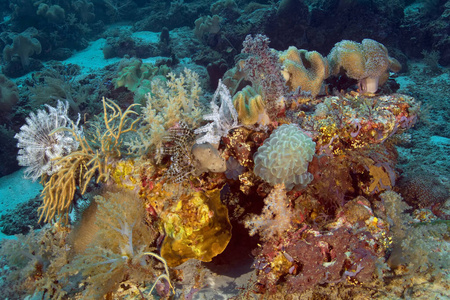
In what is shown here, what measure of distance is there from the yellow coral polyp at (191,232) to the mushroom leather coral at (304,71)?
225 cm

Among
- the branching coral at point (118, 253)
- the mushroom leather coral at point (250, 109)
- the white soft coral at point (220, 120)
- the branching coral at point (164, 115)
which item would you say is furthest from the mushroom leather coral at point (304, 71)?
the branching coral at point (118, 253)

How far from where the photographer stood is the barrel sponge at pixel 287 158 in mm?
2461

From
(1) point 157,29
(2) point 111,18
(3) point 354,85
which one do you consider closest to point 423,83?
(3) point 354,85

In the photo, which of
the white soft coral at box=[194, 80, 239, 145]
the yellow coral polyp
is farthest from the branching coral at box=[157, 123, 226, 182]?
the yellow coral polyp

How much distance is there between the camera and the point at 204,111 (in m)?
3.36

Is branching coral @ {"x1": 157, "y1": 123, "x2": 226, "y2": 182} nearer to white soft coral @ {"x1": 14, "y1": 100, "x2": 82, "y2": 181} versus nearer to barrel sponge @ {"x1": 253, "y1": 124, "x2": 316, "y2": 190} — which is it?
barrel sponge @ {"x1": 253, "y1": 124, "x2": 316, "y2": 190}

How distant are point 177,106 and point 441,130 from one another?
5.98m

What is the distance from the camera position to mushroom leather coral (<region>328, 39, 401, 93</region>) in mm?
3531

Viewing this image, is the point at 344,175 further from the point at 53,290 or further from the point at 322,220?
the point at 53,290

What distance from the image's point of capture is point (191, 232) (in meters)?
2.69

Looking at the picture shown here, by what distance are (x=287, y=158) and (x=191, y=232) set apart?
53.3 inches

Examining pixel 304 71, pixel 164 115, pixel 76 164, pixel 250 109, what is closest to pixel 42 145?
pixel 76 164

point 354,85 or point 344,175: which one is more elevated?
point 354,85

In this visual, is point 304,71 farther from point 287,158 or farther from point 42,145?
point 42,145
